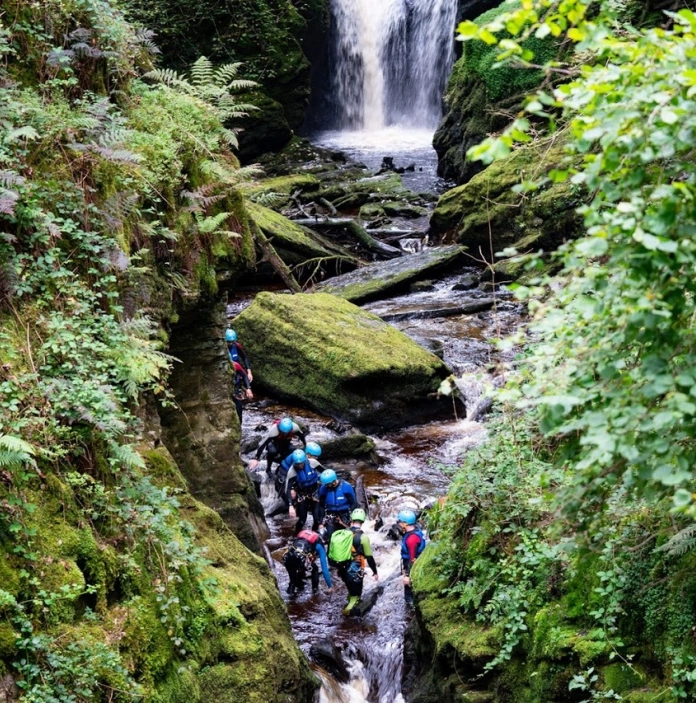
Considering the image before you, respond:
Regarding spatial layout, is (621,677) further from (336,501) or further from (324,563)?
(336,501)

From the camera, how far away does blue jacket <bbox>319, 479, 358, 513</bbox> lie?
11344 millimetres

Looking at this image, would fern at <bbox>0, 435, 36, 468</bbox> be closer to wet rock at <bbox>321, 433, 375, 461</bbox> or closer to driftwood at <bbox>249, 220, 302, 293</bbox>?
driftwood at <bbox>249, 220, 302, 293</bbox>

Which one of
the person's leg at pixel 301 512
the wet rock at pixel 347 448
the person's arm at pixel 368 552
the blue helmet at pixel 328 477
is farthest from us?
the wet rock at pixel 347 448

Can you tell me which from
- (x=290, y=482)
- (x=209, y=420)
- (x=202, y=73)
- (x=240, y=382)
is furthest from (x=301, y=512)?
(x=202, y=73)

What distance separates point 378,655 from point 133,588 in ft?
15.0

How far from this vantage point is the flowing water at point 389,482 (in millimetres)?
9477

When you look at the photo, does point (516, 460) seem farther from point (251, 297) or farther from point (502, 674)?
point (251, 297)

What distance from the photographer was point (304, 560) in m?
10.6

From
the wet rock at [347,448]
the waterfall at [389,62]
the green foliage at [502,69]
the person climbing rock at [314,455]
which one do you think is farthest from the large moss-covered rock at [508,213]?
the waterfall at [389,62]

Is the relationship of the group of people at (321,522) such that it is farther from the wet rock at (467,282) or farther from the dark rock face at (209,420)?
the wet rock at (467,282)

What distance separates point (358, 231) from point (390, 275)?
3363 millimetres

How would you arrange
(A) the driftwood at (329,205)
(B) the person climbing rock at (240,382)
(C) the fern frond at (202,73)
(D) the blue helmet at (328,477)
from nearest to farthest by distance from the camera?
(C) the fern frond at (202,73) → (D) the blue helmet at (328,477) → (B) the person climbing rock at (240,382) → (A) the driftwood at (329,205)

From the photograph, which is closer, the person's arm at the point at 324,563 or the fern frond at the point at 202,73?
the fern frond at the point at 202,73

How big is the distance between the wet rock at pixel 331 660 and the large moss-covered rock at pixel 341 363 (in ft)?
19.6
